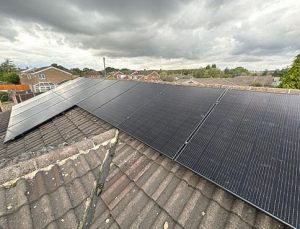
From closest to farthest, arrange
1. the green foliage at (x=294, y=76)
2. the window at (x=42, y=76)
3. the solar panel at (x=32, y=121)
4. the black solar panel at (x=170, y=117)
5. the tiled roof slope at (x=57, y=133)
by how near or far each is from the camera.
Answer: the black solar panel at (x=170, y=117) < the tiled roof slope at (x=57, y=133) < the solar panel at (x=32, y=121) < the green foliage at (x=294, y=76) < the window at (x=42, y=76)

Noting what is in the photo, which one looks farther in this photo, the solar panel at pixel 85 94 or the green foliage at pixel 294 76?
the green foliage at pixel 294 76

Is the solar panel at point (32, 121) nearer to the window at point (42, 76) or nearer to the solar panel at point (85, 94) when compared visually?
the solar panel at point (85, 94)

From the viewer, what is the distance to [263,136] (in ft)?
8.36

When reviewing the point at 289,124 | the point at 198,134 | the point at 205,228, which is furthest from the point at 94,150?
the point at 289,124

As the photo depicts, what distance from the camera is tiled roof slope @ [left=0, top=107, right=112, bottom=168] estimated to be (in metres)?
4.82

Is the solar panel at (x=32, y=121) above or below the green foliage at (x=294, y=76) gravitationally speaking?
below

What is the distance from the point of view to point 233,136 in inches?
107

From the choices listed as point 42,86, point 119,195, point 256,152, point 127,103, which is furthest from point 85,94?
point 42,86

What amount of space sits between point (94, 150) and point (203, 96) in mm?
2959

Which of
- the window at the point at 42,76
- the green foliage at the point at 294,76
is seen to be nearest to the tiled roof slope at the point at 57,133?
the green foliage at the point at 294,76

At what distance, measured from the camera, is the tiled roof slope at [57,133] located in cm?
482

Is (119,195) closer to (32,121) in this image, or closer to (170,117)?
(170,117)

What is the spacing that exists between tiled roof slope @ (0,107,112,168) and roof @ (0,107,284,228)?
1246mm

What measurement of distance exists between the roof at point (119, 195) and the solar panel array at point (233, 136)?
0.30 meters
